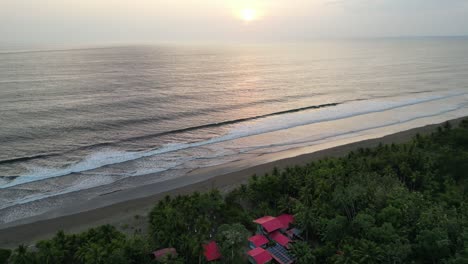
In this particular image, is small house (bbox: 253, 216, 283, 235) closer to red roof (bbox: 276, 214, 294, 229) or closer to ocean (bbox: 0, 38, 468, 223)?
red roof (bbox: 276, 214, 294, 229)

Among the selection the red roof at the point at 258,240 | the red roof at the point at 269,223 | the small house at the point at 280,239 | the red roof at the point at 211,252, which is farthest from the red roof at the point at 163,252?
the small house at the point at 280,239

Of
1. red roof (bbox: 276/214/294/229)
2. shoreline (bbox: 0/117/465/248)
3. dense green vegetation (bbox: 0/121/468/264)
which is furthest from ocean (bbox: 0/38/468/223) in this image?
red roof (bbox: 276/214/294/229)

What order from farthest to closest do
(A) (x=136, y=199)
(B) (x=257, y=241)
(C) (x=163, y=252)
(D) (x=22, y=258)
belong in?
1. (A) (x=136, y=199)
2. (B) (x=257, y=241)
3. (C) (x=163, y=252)
4. (D) (x=22, y=258)

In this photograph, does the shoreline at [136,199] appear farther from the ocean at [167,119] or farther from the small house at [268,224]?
the small house at [268,224]

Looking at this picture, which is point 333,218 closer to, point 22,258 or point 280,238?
point 280,238

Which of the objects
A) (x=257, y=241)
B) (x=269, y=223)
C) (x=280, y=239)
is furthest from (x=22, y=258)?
(x=280, y=239)

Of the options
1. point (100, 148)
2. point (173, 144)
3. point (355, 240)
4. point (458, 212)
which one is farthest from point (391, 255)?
point (100, 148)
